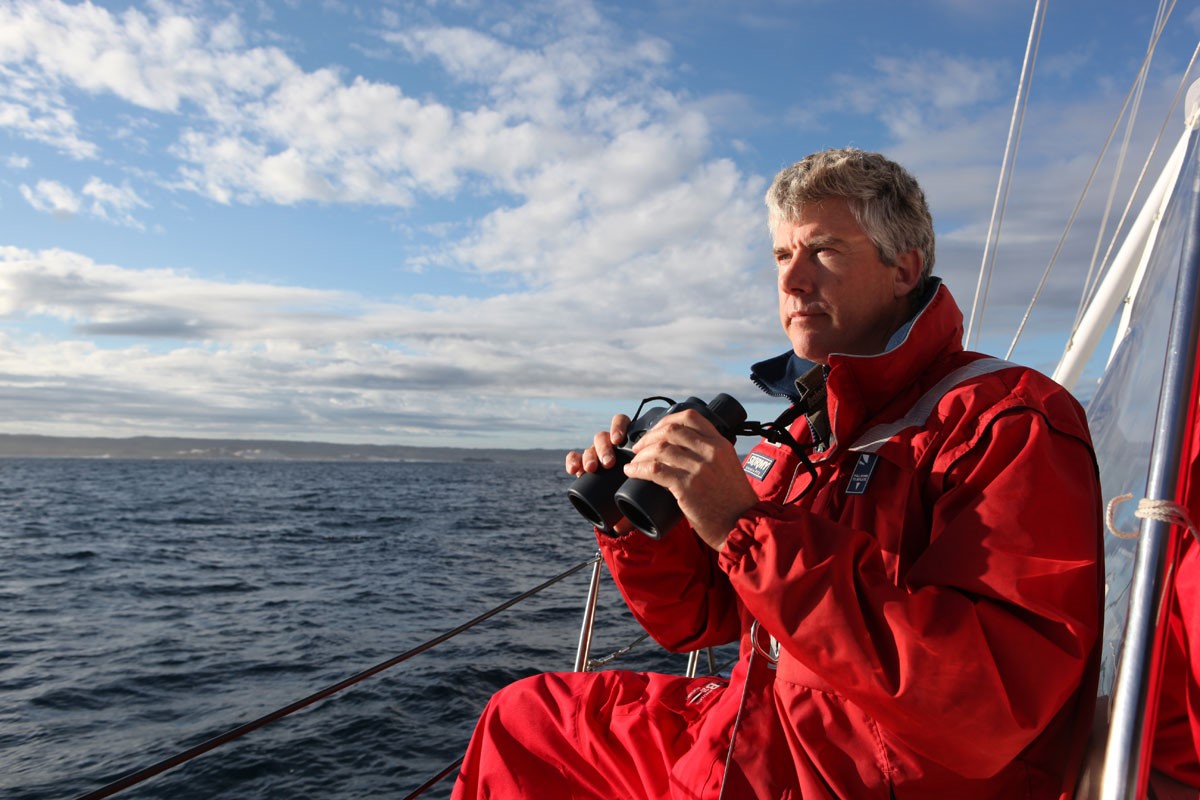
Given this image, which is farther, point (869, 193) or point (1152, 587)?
point (869, 193)

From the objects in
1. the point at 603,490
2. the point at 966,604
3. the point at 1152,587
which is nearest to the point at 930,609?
the point at 966,604

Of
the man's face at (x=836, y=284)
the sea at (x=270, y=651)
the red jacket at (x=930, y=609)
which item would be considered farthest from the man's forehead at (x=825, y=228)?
the sea at (x=270, y=651)

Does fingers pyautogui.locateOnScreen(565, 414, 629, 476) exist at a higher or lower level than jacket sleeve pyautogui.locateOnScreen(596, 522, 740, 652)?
higher

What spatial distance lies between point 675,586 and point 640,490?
699mm

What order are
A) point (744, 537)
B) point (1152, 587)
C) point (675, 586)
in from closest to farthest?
point (1152, 587), point (744, 537), point (675, 586)

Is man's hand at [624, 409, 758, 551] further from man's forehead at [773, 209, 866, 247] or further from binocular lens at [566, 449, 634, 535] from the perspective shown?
man's forehead at [773, 209, 866, 247]

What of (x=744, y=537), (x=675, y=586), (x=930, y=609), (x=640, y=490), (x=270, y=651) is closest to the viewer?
(x=930, y=609)

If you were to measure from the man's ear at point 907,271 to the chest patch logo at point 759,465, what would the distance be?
480 millimetres

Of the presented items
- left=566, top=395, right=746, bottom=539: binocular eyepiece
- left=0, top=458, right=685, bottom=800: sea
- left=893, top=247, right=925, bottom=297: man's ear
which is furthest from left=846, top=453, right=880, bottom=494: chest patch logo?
left=0, top=458, right=685, bottom=800: sea

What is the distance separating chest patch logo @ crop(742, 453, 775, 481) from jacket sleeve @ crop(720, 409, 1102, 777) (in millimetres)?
710

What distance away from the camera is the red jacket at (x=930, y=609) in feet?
3.83

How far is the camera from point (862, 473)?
1526 millimetres

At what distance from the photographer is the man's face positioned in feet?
5.97

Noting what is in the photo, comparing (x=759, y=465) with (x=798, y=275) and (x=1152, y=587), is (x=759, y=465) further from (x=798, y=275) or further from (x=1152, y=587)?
(x=1152, y=587)
